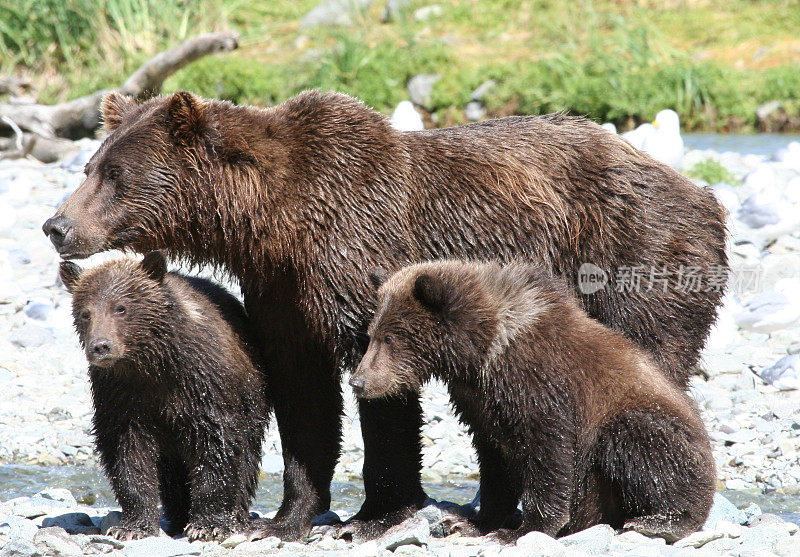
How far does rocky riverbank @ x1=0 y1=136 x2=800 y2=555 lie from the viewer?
5.95 m

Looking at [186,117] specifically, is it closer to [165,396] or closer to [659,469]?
[165,396]

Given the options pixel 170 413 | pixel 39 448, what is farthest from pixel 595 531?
pixel 39 448

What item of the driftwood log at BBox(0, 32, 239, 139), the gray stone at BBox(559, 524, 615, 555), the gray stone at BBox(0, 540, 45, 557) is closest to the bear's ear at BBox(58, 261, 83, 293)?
the gray stone at BBox(0, 540, 45, 557)

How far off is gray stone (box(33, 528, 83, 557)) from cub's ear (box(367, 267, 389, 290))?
7.37 feet

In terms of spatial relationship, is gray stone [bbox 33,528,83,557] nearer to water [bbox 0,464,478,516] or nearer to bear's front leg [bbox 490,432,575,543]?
water [bbox 0,464,478,516]

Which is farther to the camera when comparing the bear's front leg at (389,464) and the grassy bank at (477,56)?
the grassy bank at (477,56)

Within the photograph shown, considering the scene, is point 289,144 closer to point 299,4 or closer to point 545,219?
point 545,219

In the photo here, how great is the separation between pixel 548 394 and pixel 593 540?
0.82 meters

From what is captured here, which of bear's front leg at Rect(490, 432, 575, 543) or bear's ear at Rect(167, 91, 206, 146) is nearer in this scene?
bear's front leg at Rect(490, 432, 575, 543)

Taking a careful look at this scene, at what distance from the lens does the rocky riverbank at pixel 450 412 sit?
5.95m

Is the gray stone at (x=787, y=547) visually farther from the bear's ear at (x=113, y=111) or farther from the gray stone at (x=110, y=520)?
the bear's ear at (x=113, y=111)

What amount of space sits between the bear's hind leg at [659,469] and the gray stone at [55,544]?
3.01m

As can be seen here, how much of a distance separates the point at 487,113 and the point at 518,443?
14631 millimetres

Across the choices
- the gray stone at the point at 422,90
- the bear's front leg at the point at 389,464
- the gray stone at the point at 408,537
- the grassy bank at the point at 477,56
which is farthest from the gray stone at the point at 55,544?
the gray stone at the point at 422,90
